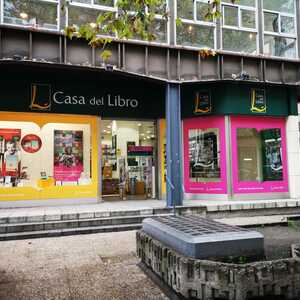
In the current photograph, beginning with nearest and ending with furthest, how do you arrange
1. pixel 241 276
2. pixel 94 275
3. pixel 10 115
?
pixel 241 276 < pixel 94 275 < pixel 10 115

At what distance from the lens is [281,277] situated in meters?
4.00

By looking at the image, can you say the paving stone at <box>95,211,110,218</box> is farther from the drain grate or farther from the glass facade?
the glass facade

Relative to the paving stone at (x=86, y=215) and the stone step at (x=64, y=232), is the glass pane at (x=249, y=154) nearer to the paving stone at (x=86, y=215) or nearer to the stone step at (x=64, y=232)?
the stone step at (x=64, y=232)

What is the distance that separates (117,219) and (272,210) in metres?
5.81

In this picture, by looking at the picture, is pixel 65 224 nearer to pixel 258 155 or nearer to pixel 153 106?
pixel 153 106

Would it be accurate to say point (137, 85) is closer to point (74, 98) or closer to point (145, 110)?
point (145, 110)

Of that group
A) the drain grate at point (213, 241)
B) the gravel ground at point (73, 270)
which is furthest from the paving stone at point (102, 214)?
the drain grate at point (213, 241)

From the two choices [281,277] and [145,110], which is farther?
[145,110]

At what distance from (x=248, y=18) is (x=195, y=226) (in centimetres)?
1098

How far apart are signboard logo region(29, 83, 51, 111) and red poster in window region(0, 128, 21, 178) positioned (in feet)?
3.63

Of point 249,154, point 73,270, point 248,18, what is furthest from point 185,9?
point 73,270

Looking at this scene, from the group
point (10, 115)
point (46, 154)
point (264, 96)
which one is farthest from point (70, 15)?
point (264, 96)

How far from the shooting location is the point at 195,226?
5.09m

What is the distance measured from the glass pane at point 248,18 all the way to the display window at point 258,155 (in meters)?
3.84
